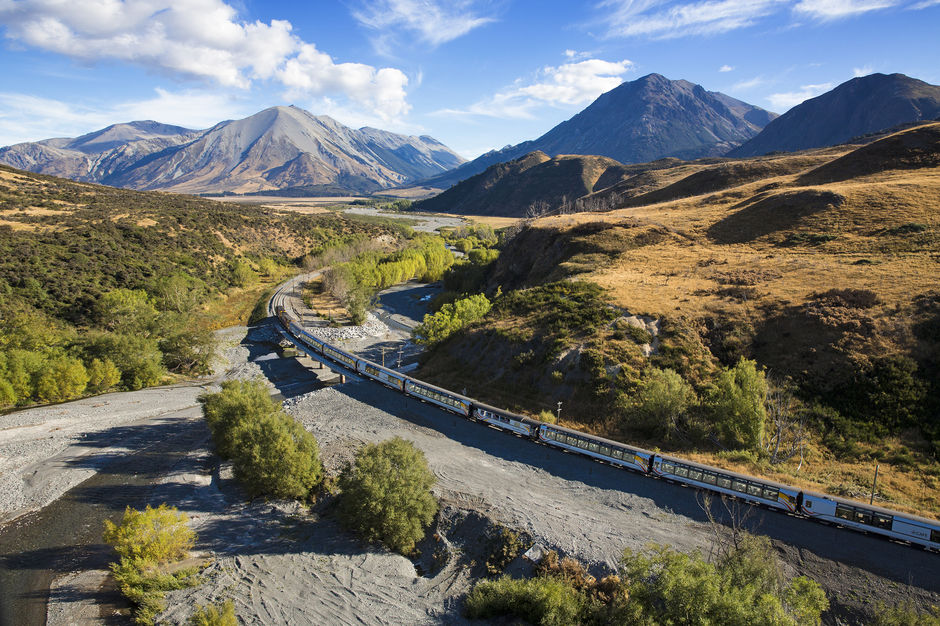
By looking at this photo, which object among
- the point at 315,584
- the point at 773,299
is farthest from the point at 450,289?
the point at 315,584

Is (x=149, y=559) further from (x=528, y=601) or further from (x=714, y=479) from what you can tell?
(x=714, y=479)

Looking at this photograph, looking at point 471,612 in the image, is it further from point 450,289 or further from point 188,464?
point 450,289

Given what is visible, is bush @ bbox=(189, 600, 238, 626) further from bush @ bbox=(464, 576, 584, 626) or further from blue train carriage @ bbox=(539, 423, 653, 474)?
blue train carriage @ bbox=(539, 423, 653, 474)

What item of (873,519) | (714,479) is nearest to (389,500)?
(714,479)

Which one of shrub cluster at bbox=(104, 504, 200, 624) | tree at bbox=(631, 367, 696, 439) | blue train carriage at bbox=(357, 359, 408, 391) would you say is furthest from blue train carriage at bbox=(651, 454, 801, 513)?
shrub cluster at bbox=(104, 504, 200, 624)

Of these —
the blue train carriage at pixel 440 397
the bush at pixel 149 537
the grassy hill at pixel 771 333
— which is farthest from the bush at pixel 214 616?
the grassy hill at pixel 771 333

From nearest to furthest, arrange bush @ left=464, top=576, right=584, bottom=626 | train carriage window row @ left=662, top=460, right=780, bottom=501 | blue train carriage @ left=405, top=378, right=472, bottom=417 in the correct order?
bush @ left=464, top=576, right=584, bottom=626
train carriage window row @ left=662, top=460, right=780, bottom=501
blue train carriage @ left=405, top=378, right=472, bottom=417

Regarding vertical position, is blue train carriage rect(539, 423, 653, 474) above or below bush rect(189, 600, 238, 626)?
above

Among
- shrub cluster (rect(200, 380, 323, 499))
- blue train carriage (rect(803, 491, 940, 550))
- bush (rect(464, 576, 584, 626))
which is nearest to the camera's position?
bush (rect(464, 576, 584, 626))
